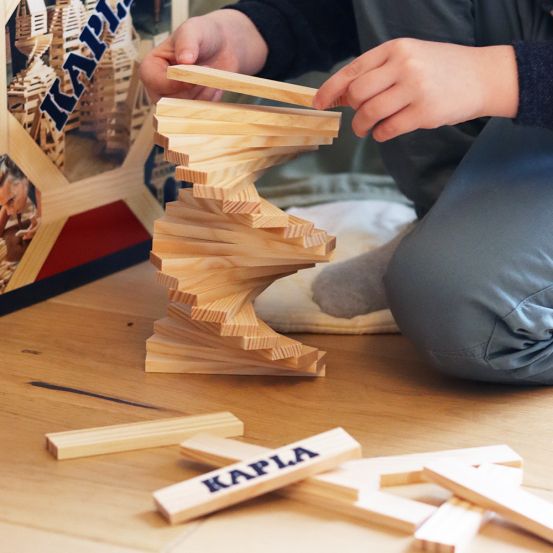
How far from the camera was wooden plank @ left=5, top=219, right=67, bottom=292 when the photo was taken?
1258 mm

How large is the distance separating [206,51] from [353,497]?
2.05ft

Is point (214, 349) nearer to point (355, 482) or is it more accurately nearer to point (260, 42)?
point (355, 482)

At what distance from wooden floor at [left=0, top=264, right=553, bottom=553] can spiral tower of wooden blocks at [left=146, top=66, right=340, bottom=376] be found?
0.11 feet

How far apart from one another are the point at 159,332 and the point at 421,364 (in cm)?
32

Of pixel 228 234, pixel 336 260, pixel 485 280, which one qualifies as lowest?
pixel 336 260

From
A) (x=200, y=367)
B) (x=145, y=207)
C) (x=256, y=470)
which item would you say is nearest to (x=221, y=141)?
(x=200, y=367)

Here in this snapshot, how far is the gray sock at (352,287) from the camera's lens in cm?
126

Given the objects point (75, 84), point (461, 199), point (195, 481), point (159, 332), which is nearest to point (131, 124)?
point (75, 84)

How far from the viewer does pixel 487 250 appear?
105cm

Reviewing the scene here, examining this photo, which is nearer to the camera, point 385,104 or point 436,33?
point 385,104

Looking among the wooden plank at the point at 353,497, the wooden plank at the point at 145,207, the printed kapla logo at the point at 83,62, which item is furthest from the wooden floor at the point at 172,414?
the printed kapla logo at the point at 83,62

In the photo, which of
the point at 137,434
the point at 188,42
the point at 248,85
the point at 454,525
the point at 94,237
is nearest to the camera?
the point at 454,525

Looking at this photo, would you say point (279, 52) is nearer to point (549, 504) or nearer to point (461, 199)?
point (461, 199)

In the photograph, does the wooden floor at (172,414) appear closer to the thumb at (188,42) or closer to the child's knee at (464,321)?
the child's knee at (464,321)
